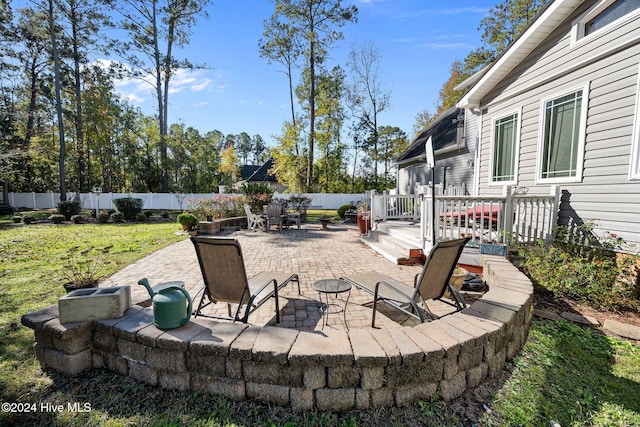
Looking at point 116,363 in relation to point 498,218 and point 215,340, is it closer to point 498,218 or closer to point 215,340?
point 215,340

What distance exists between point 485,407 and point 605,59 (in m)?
5.34

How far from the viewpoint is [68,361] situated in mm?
2090

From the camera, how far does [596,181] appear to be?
167 inches

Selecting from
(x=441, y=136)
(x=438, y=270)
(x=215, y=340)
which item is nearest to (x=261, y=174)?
(x=441, y=136)

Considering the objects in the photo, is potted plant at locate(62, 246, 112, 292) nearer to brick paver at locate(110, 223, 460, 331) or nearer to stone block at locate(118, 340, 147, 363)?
brick paver at locate(110, 223, 460, 331)

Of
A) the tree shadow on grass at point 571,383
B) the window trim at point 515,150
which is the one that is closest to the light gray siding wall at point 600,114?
the window trim at point 515,150

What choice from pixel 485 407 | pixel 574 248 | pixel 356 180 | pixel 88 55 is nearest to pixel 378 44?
pixel 356 180

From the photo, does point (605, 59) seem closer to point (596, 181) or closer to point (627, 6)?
point (627, 6)

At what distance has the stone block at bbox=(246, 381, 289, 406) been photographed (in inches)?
70.7

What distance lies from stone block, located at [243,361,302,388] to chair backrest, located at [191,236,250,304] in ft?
2.75

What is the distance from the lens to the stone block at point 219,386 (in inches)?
72.6

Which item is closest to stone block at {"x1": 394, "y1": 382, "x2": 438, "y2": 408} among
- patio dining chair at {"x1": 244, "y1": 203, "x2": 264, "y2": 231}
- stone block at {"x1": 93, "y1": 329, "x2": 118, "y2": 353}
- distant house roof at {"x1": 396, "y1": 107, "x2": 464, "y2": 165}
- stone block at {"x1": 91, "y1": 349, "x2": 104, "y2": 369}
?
stone block at {"x1": 93, "y1": 329, "x2": 118, "y2": 353}

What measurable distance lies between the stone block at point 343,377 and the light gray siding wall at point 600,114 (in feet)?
14.9

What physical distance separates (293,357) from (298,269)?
3358mm
